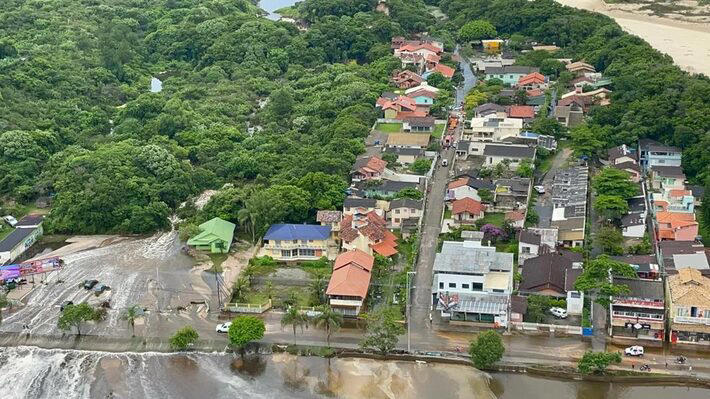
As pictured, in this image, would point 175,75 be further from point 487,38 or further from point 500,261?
point 500,261

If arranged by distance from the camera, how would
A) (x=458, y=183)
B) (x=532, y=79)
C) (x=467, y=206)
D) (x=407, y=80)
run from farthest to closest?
(x=407, y=80), (x=532, y=79), (x=458, y=183), (x=467, y=206)

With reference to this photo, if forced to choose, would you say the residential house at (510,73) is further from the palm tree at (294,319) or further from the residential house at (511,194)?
the palm tree at (294,319)

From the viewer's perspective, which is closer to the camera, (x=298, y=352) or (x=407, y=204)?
(x=298, y=352)

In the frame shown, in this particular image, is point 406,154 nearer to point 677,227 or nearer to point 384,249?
→ point 384,249

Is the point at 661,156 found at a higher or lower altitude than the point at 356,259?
higher

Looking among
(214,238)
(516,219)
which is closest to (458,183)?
(516,219)

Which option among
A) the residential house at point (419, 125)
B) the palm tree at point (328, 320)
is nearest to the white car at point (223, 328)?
the palm tree at point (328, 320)

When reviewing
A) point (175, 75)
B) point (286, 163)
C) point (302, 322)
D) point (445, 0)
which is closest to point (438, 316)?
point (302, 322)

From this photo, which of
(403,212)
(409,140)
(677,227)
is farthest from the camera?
(409,140)
